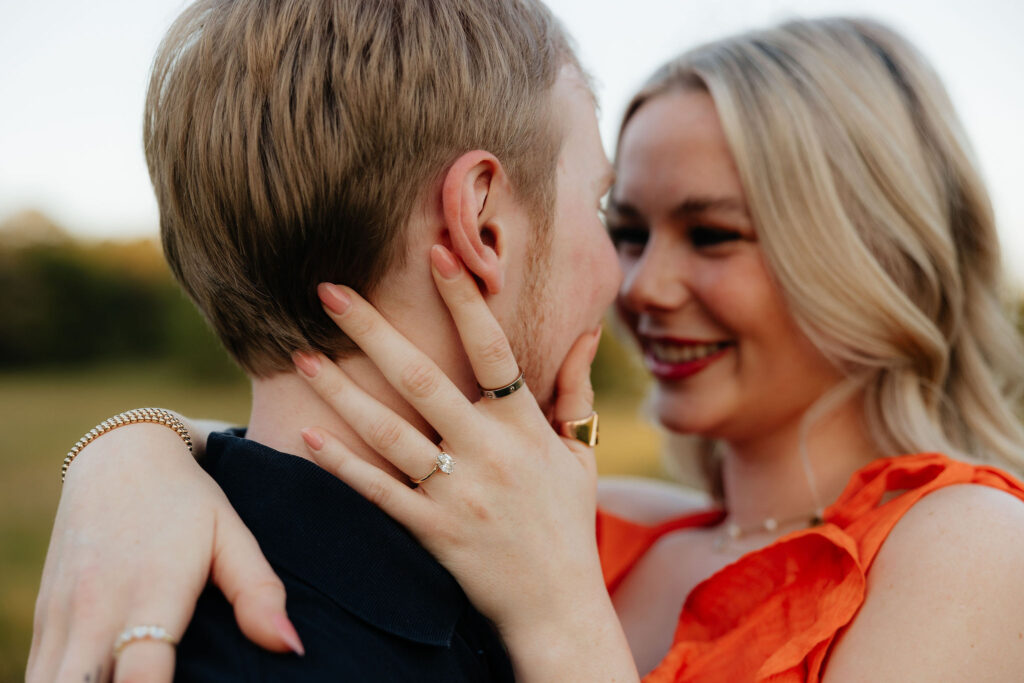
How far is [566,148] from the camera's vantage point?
5.71 feet

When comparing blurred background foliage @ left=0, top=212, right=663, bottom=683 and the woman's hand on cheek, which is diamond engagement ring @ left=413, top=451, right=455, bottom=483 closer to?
the woman's hand on cheek

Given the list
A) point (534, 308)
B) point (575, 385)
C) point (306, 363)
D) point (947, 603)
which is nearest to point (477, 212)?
point (534, 308)

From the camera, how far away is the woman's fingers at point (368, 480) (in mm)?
1497

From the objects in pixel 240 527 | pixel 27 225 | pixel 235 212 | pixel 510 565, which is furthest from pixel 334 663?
pixel 27 225

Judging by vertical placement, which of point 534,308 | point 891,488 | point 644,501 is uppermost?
point 534,308

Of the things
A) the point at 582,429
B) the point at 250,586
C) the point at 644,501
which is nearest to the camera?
the point at 250,586

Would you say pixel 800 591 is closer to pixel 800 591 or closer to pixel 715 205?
pixel 800 591

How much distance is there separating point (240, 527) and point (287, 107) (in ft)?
2.42

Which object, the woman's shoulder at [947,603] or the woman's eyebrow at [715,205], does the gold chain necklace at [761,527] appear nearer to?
the woman's shoulder at [947,603]

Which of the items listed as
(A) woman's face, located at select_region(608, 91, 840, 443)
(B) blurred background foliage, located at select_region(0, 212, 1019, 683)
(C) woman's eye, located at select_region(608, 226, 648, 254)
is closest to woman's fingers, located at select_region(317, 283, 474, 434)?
(A) woman's face, located at select_region(608, 91, 840, 443)

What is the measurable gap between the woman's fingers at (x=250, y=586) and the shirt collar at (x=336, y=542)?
0.21ft

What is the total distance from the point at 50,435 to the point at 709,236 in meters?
11.4

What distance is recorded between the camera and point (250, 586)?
4.06 feet

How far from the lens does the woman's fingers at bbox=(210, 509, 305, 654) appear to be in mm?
1193
